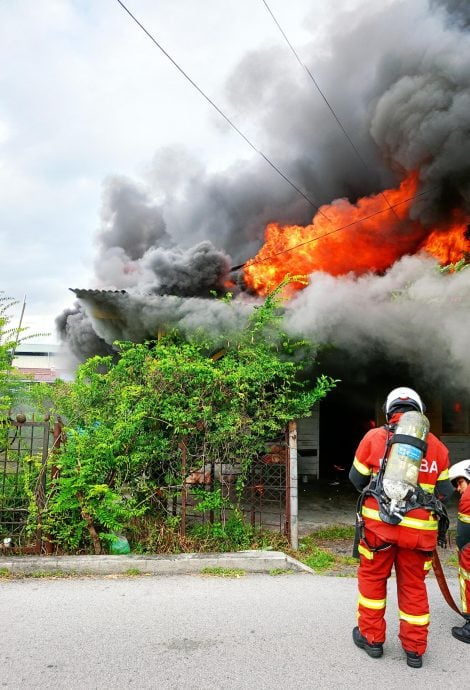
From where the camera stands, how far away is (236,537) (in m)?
5.27

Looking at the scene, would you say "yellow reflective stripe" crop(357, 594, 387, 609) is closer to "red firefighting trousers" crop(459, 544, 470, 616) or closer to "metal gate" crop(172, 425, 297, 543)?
"red firefighting trousers" crop(459, 544, 470, 616)

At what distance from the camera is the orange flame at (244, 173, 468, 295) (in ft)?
27.7

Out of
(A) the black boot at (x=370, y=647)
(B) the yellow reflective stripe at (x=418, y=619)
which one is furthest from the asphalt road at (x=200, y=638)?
(B) the yellow reflective stripe at (x=418, y=619)

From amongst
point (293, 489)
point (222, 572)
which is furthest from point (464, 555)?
point (293, 489)

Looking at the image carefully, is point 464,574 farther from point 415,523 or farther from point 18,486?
point 18,486

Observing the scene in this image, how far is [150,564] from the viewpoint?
4.62 m

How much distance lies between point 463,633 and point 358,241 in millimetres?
7354

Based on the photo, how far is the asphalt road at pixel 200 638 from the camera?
2709 mm

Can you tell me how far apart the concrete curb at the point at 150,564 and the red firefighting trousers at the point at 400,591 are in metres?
1.88

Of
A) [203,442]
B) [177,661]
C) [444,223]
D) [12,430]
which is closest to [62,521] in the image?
[12,430]

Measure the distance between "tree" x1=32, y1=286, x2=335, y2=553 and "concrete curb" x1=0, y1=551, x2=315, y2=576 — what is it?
276 mm

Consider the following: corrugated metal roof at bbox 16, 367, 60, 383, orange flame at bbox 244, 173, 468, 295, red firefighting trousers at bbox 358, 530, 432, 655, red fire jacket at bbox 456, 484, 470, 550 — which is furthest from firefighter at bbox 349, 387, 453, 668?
orange flame at bbox 244, 173, 468, 295

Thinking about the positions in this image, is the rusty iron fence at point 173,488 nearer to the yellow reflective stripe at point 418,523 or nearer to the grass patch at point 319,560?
the grass patch at point 319,560

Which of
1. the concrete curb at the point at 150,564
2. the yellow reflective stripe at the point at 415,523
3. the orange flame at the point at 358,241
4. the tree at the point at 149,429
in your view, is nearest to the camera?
the yellow reflective stripe at the point at 415,523
